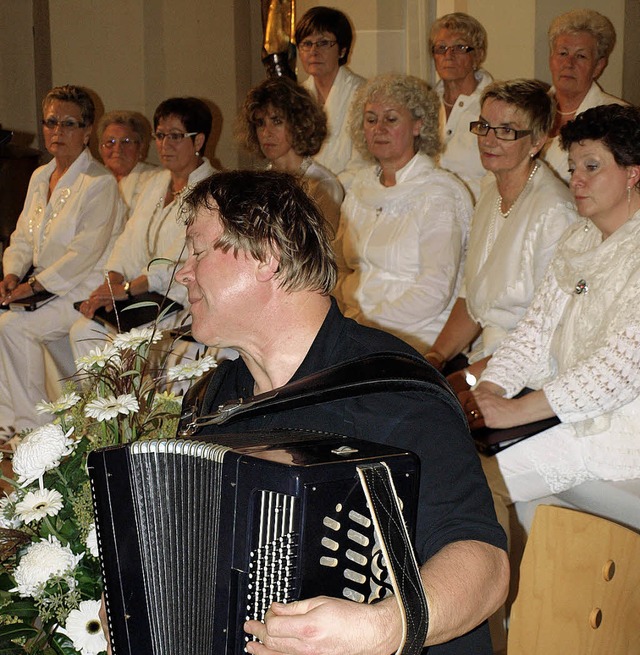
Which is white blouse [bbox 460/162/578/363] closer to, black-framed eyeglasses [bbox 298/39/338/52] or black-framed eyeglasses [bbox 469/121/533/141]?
black-framed eyeglasses [bbox 469/121/533/141]

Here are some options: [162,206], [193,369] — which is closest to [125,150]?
[162,206]

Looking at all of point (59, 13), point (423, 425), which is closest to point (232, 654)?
point (423, 425)

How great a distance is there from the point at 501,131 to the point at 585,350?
1.14 metres

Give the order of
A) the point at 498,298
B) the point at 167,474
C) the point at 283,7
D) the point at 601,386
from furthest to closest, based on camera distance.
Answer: the point at 283,7 < the point at 498,298 < the point at 601,386 < the point at 167,474

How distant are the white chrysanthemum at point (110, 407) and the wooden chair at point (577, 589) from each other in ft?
A: 2.74

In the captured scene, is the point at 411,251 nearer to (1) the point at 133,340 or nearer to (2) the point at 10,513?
(1) the point at 133,340

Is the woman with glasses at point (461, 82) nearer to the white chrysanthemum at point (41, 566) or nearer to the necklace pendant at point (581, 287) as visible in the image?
the necklace pendant at point (581, 287)

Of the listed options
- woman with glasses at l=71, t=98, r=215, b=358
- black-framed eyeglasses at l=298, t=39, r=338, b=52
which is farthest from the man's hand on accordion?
black-framed eyeglasses at l=298, t=39, r=338, b=52

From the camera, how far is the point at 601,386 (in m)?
2.91

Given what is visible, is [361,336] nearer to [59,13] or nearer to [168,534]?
[168,534]

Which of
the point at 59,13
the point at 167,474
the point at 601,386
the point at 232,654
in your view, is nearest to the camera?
the point at 232,654

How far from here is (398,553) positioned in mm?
1322

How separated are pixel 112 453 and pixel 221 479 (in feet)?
0.78

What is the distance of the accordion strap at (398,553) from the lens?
4.28 feet
